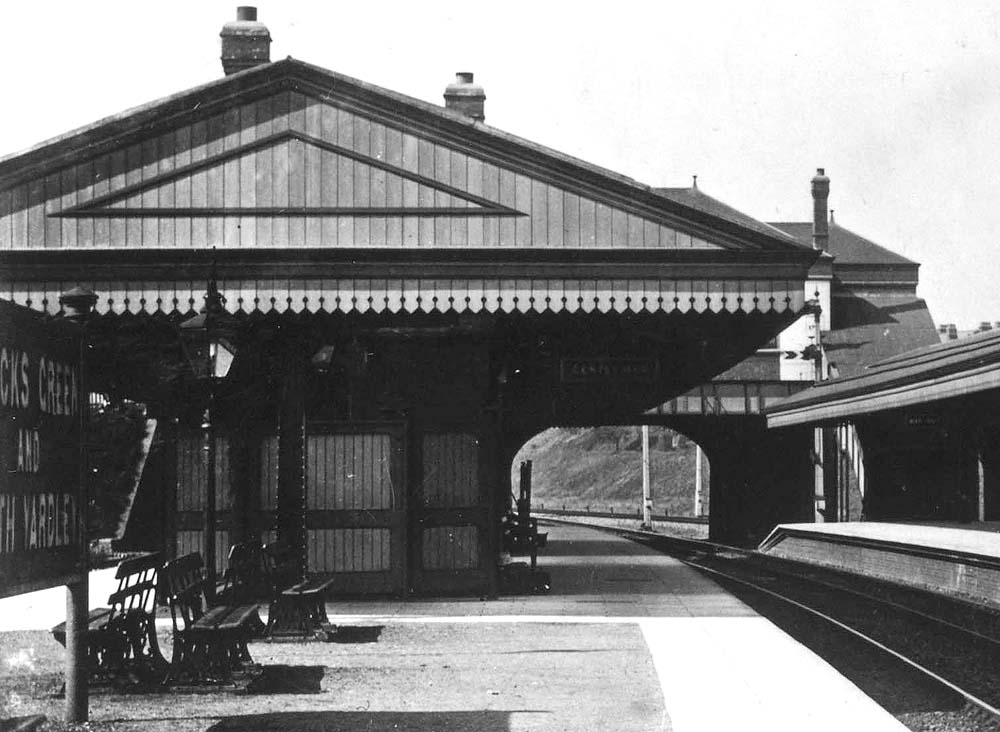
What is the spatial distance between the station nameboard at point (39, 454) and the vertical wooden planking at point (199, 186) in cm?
718

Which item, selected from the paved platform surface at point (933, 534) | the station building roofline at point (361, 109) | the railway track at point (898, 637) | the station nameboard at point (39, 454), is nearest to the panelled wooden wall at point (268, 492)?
the station building roofline at point (361, 109)

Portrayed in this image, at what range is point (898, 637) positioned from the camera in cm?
1542

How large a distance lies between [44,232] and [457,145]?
14.7 ft

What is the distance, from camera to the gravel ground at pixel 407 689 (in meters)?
8.34

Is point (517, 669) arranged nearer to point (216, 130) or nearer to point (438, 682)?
point (438, 682)

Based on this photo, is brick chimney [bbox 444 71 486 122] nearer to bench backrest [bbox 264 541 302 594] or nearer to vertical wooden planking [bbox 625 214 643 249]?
vertical wooden planking [bbox 625 214 643 249]

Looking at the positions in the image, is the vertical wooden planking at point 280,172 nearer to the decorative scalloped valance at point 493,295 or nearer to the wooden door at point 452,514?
the decorative scalloped valance at point 493,295

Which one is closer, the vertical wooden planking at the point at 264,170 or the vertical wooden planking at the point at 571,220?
the vertical wooden planking at the point at 264,170

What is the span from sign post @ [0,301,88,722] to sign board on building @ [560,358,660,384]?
916 centimetres

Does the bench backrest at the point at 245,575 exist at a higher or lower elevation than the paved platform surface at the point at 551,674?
higher

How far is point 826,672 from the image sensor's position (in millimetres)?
10484

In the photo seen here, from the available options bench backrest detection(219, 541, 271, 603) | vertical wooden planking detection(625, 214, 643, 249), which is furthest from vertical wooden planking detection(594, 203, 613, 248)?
bench backrest detection(219, 541, 271, 603)

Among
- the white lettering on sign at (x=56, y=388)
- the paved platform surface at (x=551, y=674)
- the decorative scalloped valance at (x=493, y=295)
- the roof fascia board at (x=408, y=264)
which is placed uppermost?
the roof fascia board at (x=408, y=264)

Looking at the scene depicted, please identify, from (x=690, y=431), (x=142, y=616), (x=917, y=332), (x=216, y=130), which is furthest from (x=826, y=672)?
(x=917, y=332)
